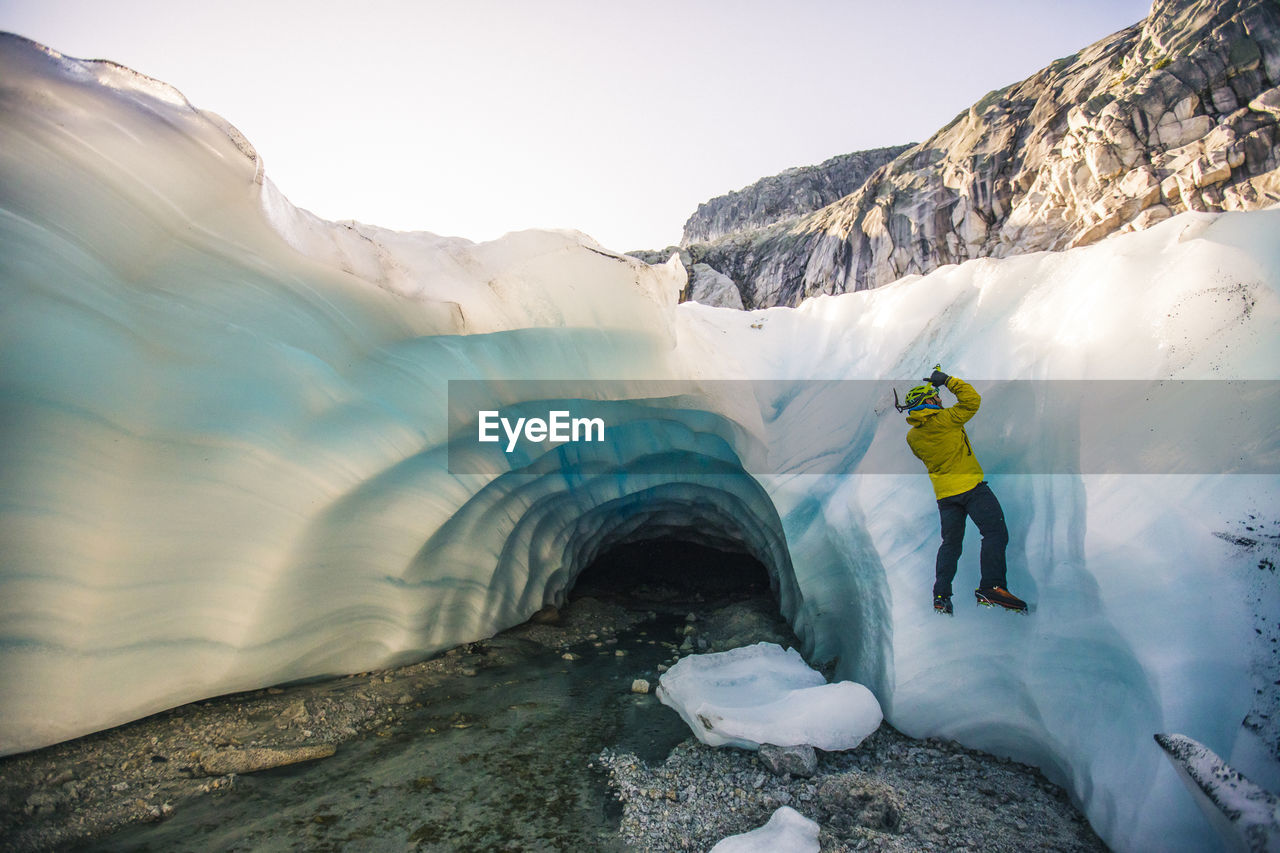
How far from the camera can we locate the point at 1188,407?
106 inches

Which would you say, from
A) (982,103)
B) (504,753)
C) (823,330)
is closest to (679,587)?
(823,330)

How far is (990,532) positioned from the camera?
3035mm

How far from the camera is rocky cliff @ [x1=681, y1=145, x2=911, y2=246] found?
3919cm

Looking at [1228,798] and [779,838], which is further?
[779,838]

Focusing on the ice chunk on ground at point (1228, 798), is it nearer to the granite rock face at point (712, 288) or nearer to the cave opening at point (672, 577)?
the cave opening at point (672, 577)

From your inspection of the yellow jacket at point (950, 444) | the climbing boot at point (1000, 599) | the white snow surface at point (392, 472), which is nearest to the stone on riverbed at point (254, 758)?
the white snow surface at point (392, 472)

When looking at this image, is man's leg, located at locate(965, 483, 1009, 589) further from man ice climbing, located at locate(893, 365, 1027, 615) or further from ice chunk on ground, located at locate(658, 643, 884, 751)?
ice chunk on ground, located at locate(658, 643, 884, 751)

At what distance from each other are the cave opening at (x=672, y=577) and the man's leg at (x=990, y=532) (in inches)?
148

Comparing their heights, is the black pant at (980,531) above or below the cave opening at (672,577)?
above

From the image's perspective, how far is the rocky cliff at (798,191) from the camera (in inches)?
1543

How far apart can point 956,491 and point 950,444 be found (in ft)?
0.89

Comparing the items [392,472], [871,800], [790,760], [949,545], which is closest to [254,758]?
[392,472]

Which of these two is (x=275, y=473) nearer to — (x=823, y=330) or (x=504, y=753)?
(x=504, y=753)

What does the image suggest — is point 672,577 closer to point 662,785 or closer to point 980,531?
point 662,785
